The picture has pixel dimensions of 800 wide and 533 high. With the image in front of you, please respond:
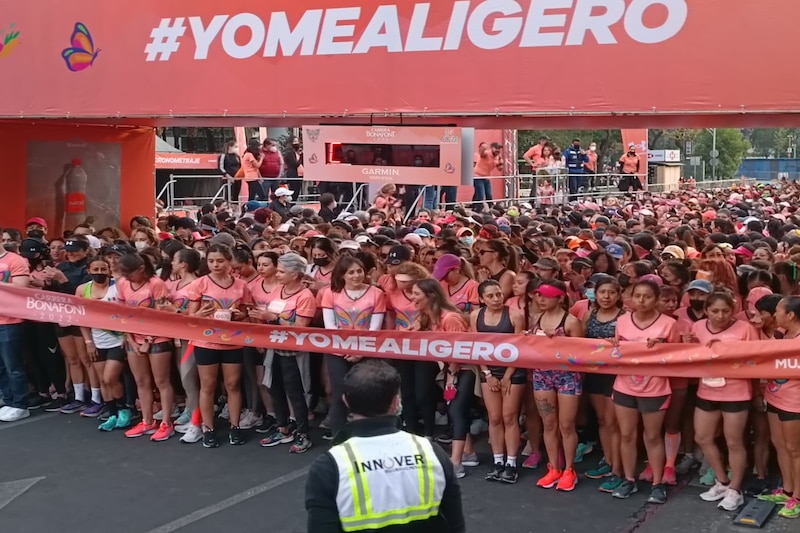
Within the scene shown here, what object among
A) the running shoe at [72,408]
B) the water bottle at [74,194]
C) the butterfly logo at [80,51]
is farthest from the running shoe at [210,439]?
the water bottle at [74,194]

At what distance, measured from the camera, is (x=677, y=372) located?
20.5ft

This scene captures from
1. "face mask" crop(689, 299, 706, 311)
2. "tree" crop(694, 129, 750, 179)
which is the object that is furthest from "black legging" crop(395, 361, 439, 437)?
"tree" crop(694, 129, 750, 179)

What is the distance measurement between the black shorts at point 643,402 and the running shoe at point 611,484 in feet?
1.94

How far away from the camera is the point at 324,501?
315cm

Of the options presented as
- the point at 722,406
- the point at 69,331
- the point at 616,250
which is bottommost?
the point at 722,406

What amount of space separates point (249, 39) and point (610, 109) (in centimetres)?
424

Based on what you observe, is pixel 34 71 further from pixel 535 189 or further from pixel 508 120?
pixel 535 189

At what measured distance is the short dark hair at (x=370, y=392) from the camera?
3.27 m

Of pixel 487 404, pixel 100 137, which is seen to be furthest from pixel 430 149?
pixel 100 137

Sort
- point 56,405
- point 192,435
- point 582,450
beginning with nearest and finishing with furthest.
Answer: point 582,450, point 192,435, point 56,405

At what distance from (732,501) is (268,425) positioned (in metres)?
4.15

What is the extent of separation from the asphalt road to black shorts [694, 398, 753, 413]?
678 mm

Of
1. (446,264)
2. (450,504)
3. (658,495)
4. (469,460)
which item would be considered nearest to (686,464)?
(658,495)

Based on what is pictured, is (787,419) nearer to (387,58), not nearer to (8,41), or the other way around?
(387,58)
